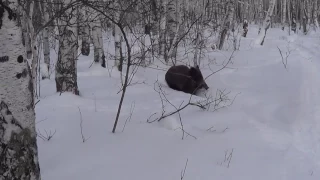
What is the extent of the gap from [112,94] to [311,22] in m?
22.1

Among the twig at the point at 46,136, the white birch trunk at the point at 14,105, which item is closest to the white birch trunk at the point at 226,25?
the twig at the point at 46,136

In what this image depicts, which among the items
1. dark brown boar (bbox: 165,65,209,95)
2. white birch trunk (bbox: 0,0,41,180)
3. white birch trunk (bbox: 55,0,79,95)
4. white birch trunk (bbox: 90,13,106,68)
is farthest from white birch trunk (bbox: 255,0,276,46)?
white birch trunk (bbox: 0,0,41,180)

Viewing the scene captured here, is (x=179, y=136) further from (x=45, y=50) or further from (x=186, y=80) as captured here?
(x=45, y=50)

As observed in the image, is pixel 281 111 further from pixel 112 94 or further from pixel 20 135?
pixel 20 135

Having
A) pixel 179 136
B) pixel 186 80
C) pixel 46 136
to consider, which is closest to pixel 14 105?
pixel 46 136

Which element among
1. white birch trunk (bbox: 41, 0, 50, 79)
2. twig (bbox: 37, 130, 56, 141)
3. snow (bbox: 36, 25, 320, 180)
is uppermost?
white birch trunk (bbox: 41, 0, 50, 79)

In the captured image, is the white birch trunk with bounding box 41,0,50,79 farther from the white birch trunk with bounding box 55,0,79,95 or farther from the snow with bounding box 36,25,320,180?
the white birch trunk with bounding box 55,0,79,95

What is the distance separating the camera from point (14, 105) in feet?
6.21

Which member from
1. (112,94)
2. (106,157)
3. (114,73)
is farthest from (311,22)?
(106,157)

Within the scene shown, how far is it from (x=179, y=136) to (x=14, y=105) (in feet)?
8.40

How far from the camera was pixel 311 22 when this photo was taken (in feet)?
81.3

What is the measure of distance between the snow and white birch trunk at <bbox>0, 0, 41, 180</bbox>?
1.08 meters

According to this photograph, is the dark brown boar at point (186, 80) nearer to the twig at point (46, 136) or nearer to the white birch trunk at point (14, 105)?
the twig at point (46, 136)

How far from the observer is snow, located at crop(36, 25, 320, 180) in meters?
3.27
